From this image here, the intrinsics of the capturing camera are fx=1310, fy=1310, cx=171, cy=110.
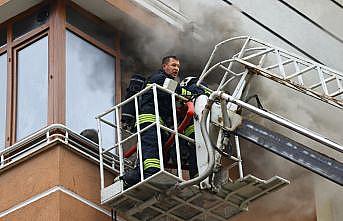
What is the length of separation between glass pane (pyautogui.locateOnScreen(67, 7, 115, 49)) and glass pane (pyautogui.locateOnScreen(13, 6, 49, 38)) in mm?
235

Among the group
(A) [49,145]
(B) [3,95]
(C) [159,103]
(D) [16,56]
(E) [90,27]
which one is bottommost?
(A) [49,145]

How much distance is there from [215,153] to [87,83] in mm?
1970

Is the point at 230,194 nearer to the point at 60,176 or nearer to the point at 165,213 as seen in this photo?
the point at 165,213

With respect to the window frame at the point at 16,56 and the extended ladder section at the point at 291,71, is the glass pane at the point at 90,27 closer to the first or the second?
the window frame at the point at 16,56

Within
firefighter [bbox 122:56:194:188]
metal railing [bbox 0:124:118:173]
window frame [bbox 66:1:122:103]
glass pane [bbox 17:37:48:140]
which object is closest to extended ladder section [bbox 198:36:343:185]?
firefighter [bbox 122:56:194:188]

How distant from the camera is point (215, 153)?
1132 cm

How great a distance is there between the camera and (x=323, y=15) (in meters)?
14.7

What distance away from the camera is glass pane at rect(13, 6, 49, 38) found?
12828mm

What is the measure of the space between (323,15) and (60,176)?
4.44 m

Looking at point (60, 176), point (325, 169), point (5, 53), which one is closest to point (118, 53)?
point (5, 53)

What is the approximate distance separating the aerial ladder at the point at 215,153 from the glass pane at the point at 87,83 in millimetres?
405

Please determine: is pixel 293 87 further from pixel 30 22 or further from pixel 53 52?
pixel 30 22

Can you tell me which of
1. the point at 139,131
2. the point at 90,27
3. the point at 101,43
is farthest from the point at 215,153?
the point at 90,27

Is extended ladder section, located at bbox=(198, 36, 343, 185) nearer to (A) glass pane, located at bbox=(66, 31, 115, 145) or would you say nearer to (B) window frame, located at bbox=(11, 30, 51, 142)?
(A) glass pane, located at bbox=(66, 31, 115, 145)
